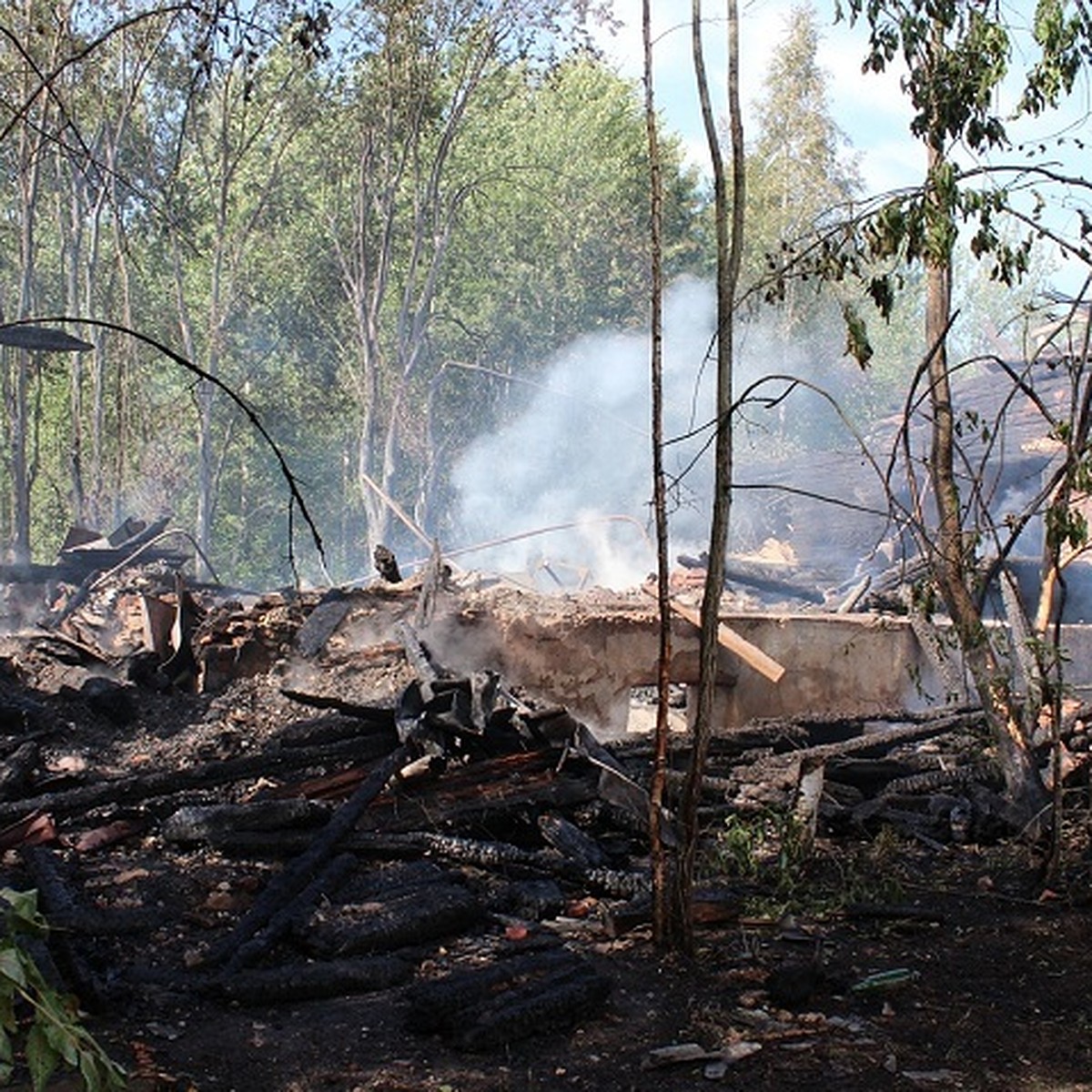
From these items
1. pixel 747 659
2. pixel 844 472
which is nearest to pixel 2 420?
pixel 844 472

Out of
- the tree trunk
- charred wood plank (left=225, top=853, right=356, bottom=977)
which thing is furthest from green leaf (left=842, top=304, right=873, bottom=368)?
charred wood plank (left=225, top=853, right=356, bottom=977)

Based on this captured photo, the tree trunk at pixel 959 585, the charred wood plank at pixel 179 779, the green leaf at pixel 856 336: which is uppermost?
the green leaf at pixel 856 336

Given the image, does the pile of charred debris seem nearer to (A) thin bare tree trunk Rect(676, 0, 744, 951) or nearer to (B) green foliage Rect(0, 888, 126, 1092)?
(A) thin bare tree trunk Rect(676, 0, 744, 951)

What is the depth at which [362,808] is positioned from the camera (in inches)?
293

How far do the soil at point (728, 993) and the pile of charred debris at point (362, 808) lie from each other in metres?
0.05

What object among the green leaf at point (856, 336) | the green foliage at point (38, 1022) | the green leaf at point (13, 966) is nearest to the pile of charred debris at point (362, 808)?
the green leaf at point (856, 336)

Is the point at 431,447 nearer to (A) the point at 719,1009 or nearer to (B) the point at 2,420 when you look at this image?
(B) the point at 2,420

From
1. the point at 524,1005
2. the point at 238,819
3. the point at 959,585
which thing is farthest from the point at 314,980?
the point at 959,585

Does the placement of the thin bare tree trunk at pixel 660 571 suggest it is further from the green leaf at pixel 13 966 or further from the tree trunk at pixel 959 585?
the green leaf at pixel 13 966

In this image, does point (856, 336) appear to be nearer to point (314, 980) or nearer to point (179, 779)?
point (314, 980)

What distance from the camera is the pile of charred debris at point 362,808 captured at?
5.69m

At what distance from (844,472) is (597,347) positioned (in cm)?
1092

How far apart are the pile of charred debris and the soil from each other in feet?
0.16

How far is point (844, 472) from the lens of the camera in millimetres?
30516
